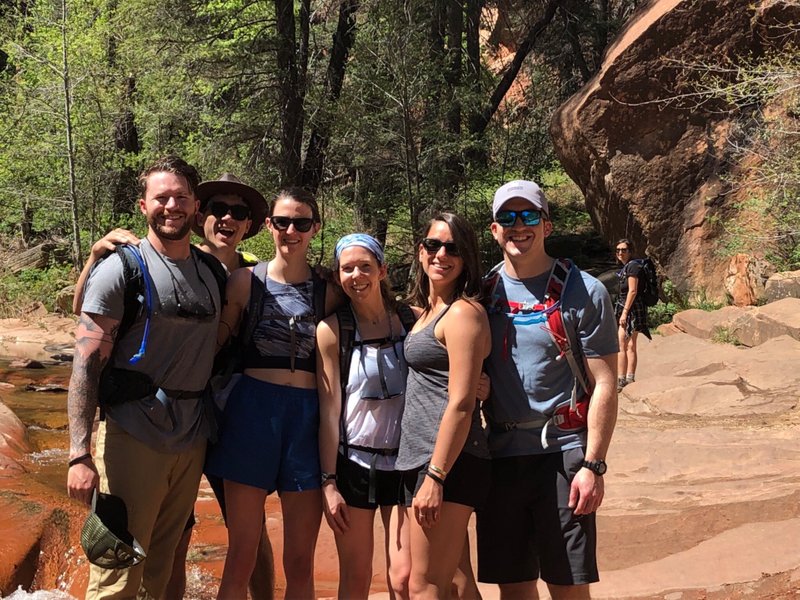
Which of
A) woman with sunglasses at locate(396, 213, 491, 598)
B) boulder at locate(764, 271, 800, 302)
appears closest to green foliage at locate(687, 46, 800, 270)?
boulder at locate(764, 271, 800, 302)

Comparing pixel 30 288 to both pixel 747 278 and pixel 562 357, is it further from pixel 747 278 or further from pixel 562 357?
pixel 562 357

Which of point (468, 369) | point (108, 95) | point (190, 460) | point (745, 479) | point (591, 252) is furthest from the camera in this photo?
A: point (108, 95)

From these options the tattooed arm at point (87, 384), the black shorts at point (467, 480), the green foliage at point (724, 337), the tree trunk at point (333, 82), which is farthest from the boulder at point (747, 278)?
the tattooed arm at point (87, 384)

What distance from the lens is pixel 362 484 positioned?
359 centimetres

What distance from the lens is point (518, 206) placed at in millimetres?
3301

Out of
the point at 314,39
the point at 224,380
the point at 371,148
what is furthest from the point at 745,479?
the point at 314,39

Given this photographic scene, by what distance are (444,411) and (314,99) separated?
54.2ft

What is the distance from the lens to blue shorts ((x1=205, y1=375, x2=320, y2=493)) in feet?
11.9

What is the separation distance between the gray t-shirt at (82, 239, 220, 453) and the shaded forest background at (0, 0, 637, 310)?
49.0 ft

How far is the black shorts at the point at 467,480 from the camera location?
128 inches

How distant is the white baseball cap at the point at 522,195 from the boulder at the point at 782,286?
10151mm

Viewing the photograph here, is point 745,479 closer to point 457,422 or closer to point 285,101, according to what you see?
point 457,422

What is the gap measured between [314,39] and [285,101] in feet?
9.31

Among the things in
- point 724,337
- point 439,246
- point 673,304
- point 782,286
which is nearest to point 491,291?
point 439,246
